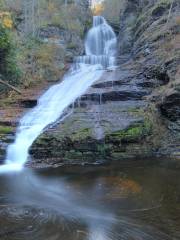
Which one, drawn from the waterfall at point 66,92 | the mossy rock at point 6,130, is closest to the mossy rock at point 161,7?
the waterfall at point 66,92

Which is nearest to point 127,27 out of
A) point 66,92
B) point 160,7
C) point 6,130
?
point 160,7

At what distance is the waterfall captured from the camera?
42.8ft

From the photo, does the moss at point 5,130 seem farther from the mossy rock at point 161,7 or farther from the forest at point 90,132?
the mossy rock at point 161,7

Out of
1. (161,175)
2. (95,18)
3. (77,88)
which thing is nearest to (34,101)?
(77,88)

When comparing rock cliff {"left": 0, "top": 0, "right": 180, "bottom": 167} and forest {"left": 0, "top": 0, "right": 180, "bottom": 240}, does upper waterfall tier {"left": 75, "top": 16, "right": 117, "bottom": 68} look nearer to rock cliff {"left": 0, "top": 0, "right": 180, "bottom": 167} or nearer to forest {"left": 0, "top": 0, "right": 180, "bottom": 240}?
forest {"left": 0, "top": 0, "right": 180, "bottom": 240}

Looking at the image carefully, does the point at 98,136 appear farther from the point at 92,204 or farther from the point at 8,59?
the point at 8,59

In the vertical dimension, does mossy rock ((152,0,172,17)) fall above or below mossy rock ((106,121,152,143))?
above

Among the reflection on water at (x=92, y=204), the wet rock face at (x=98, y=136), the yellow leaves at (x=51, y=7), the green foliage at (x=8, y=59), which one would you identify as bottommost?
the reflection on water at (x=92, y=204)

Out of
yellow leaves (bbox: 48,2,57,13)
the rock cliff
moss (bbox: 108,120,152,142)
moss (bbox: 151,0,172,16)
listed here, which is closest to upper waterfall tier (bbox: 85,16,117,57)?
yellow leaves (bbox: 48,2,57,13)

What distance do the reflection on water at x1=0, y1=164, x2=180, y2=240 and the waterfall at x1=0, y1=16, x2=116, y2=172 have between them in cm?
186

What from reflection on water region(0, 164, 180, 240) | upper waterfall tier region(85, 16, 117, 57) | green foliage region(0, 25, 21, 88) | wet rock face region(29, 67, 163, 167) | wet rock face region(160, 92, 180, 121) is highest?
upper waterfall tier region(85, 16, 117, 57)

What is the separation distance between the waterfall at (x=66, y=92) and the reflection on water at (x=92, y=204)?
6.10 ft

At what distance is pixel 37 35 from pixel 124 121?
1575cm

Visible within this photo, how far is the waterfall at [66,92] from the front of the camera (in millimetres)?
13048
